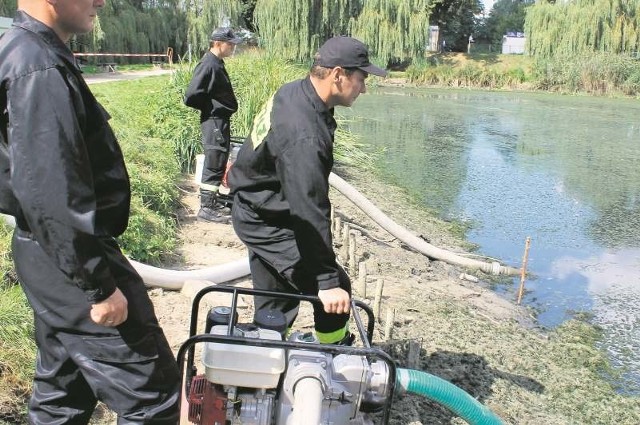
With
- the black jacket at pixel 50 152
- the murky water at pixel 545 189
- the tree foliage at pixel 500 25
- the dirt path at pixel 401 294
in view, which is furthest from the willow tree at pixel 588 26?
the black jacket at pixel 50 152

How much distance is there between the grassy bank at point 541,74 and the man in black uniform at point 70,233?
3246 centimetres

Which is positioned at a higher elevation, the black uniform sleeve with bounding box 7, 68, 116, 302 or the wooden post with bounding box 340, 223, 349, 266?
the black uniform sleeve with bounding box 7, 68, 116, 302

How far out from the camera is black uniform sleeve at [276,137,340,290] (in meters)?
2.59

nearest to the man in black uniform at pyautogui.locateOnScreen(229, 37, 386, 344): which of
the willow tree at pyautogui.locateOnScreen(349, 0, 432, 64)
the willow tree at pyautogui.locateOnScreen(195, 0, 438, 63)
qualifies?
the willow tree at pyautogui.locateOnScreen(195, 0, 438, 63)

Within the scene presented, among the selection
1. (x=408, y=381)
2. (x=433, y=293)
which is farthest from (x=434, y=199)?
(x=408, y=381)

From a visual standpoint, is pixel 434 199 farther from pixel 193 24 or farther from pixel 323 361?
pixel 193 24

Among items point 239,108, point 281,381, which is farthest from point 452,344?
point 239,108

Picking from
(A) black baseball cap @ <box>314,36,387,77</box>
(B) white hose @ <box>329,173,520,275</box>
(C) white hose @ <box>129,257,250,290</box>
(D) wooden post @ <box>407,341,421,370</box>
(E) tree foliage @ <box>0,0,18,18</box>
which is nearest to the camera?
(A) black baseball cap @ <box>314,36,387,77</box>

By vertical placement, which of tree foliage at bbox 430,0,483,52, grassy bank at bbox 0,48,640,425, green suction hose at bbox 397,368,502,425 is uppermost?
tree foliage at bbox 430,0,483,52

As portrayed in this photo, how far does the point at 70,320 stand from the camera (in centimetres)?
197

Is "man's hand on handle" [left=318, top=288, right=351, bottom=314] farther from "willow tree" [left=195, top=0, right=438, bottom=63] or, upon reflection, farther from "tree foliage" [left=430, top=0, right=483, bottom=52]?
"tree foliage" [left=430, top=0, right=483, bottom=52]

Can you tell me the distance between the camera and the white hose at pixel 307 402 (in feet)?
7.48

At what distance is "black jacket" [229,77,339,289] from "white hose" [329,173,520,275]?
4.23 m

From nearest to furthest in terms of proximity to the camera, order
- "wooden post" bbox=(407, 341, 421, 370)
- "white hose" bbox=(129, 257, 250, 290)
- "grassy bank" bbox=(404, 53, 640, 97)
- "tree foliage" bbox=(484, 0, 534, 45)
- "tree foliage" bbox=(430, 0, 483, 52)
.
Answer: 1. "wooden post" bbox=(407, 341, 421, 370)
2. "white hose" bbox=(129, 257, 250, 290)
3. "grassy bank" bbox=(404, 53, 640, 97)
4. "tree foliage" bbox=(430, 0, 483, 52)
5. "tree foliage" bbox=(484, 0, 534, 45)
